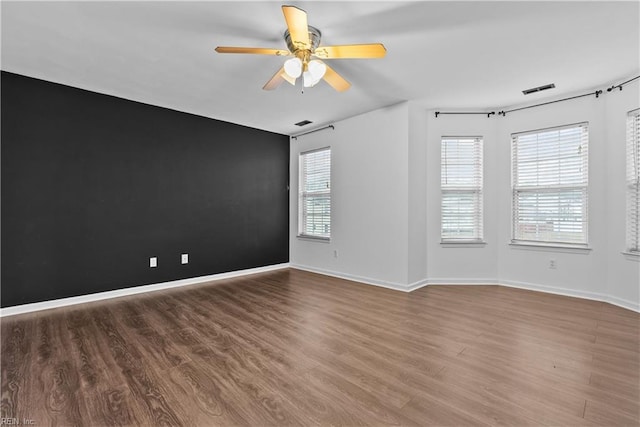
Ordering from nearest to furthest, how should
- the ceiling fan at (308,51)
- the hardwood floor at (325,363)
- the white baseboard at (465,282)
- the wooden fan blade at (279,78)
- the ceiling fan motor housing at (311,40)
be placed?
the hardwood floor at (325,363), the ceiling fan at (308,51), the ceiling fan motor housing at (311,40), the wooden fan blade at (279,78), the white baseboard at (465,282)

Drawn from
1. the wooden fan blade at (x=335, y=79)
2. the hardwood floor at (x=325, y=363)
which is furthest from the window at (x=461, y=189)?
the wooden fan blade at (x=335, y=79)

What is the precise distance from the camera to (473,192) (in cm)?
452

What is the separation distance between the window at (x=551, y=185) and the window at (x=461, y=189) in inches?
18.6

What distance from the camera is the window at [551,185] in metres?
3.84

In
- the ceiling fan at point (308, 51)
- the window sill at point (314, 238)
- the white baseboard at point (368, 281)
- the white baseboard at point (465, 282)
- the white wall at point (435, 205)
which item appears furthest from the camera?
the window sill at point (314, 238)

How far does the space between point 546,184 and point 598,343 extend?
2285 millimetres

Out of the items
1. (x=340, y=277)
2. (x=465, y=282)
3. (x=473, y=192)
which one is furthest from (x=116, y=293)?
(x=473, y=192)

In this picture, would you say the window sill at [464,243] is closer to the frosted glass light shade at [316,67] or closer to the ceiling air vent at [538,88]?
the ceiling air vent at [538,88]

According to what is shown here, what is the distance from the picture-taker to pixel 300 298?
381cm

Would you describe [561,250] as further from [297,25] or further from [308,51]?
[297,25]

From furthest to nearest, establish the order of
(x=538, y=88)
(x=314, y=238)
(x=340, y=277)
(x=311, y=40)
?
1. (x=314, y=238)
2. (x=340, y=277)
3. (x=538, y=88)
4. (x=311, y=40)

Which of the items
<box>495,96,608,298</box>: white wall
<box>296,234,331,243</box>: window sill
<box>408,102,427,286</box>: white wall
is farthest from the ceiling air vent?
<box>296,234,331,243</box>: window sill

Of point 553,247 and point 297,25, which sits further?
point 553,247

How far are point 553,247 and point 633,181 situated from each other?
3.61 feet
